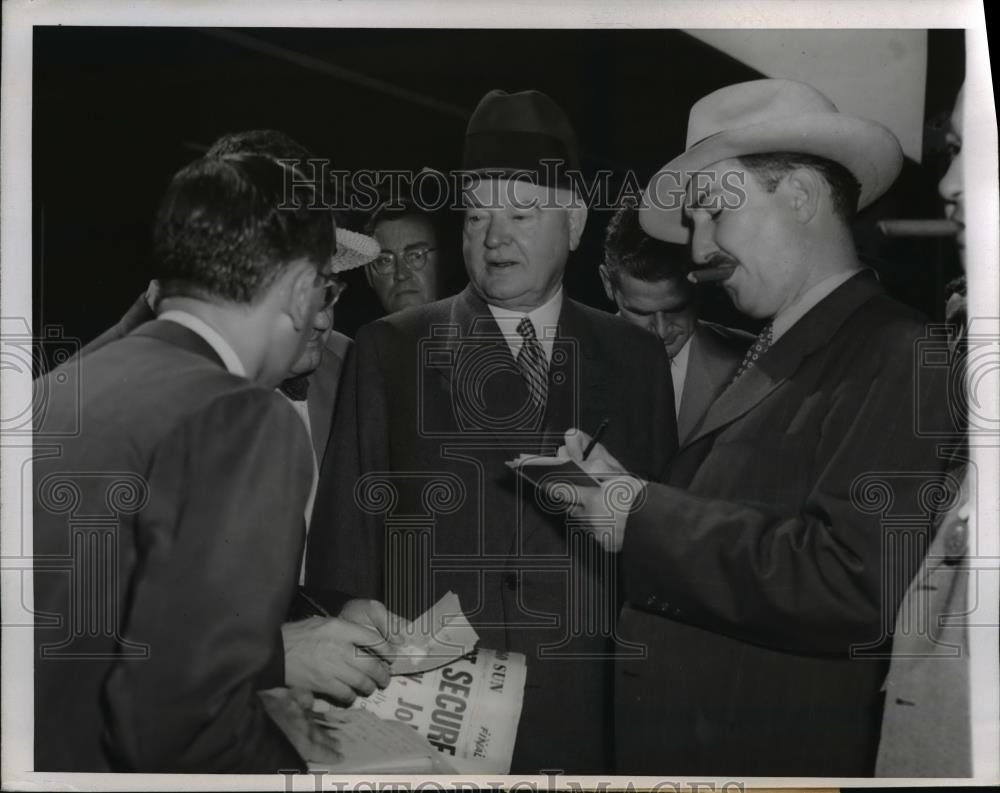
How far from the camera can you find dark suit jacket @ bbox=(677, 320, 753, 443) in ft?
9.43

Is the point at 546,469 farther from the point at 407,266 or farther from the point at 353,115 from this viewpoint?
the point at 353,115

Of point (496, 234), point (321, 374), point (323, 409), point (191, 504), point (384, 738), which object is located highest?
point (496, 234)

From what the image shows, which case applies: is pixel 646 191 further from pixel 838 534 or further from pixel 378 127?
pixel 838 534

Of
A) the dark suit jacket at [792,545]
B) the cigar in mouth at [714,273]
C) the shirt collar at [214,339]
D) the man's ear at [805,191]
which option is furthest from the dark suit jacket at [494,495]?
the man's ear at [805,191]

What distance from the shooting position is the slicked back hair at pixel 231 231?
2.86 m

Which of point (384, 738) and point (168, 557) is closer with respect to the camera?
point (168, 557)

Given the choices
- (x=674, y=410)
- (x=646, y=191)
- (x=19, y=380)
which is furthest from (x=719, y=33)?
(x=19, y=380)

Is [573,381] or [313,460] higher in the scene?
[573,381]

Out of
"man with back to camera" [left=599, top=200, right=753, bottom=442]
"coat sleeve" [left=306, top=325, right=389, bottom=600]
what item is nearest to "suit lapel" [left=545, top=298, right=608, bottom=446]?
"man with back to camera" [left=599, top=200, right=753, bottom=442]

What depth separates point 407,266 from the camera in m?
2.91

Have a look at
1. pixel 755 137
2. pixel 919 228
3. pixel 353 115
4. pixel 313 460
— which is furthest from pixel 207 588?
pixel 919 228

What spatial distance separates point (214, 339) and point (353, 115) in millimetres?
791

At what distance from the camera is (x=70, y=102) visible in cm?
299

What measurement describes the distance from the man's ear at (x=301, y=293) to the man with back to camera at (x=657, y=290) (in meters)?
0.86
